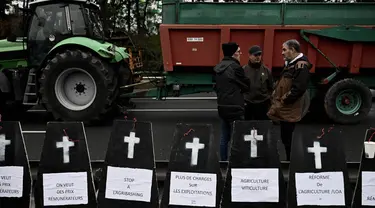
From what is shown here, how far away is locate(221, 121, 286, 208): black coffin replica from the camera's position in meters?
4.00

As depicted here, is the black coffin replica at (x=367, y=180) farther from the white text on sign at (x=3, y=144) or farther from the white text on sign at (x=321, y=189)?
the white text on sign at (x=3, y=144)

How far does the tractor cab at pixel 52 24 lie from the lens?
9.02m

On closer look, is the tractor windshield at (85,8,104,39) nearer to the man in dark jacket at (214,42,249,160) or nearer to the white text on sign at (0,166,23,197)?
the man in dark jacket at (214,42,249,160)

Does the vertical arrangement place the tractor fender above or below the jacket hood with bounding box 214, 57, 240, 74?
below

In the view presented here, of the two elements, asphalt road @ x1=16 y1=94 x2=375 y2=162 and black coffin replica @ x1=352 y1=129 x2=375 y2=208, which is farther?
asphalt road @ x1=16 y1=94 x2=375 y2=162

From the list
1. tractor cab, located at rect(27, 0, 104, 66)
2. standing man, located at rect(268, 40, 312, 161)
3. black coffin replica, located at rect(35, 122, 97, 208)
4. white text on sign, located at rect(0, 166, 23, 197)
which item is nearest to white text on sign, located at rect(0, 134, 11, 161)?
white text on sign, located at rect(0, 166, 23, 197)

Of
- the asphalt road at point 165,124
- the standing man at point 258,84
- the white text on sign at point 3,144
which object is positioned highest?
the standing man at point 258,84

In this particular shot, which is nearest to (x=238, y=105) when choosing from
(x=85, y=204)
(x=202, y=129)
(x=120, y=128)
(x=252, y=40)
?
(x=202, y=129)

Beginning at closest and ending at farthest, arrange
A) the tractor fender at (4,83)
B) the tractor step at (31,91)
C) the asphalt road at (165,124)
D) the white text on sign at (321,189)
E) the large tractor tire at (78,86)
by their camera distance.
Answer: the white text on sign at (321,189), the asphalt road at (165,124), the large tractor tire at (78,86), the tractor fender at (4,83), the tractor step at (31,91)

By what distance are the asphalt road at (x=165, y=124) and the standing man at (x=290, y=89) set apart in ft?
2.14

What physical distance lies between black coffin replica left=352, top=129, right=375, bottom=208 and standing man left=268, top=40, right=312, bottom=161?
112 cm

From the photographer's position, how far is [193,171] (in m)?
4.04

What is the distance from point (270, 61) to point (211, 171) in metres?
4.90

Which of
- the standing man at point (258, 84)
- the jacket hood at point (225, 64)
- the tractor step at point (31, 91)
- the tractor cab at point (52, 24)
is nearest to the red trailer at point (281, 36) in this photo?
the tractor cab at point (52, 24)
